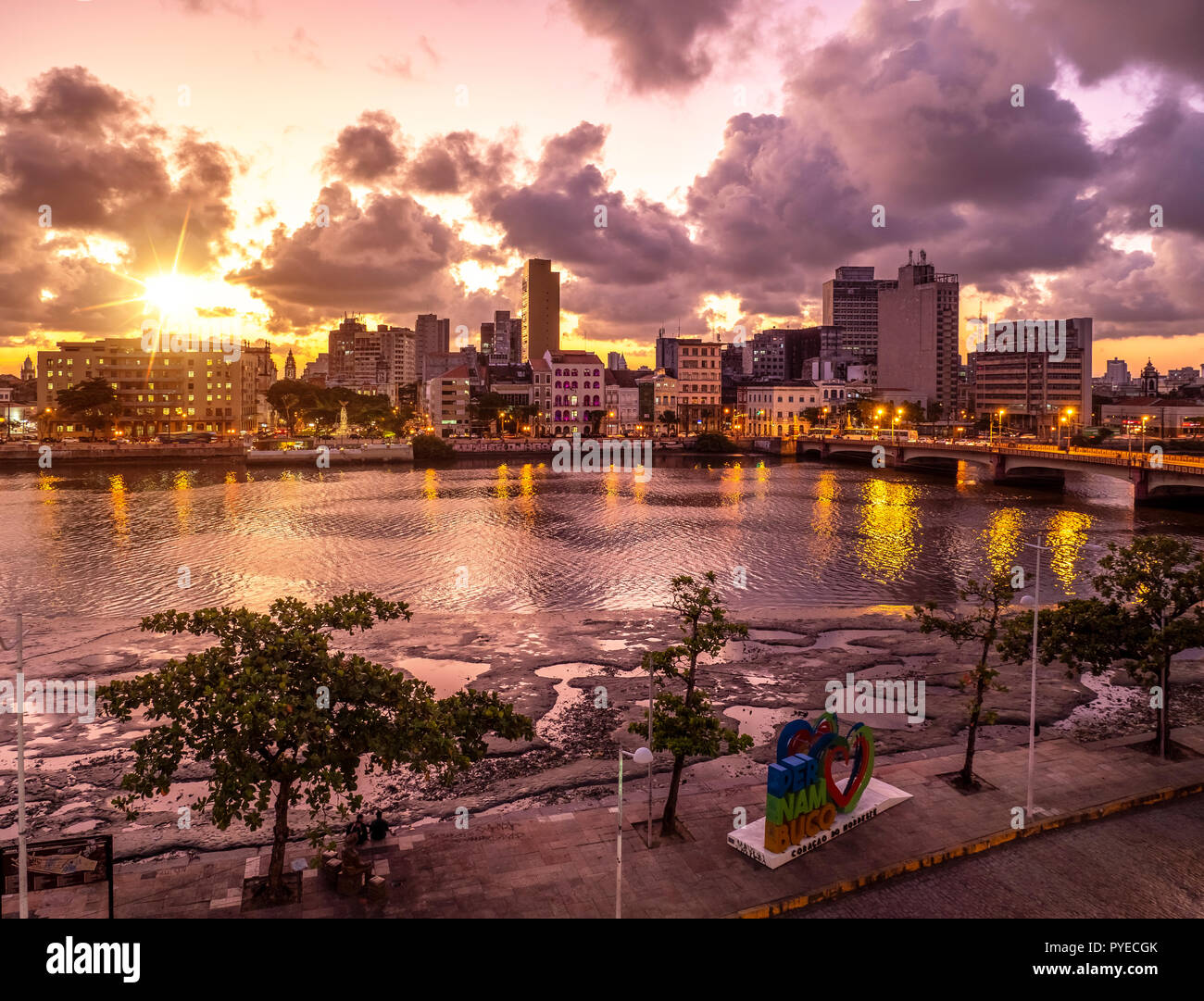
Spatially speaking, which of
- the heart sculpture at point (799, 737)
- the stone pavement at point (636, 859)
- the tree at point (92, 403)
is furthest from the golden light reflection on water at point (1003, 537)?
the tree at point (92, 403)

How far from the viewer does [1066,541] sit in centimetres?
6812

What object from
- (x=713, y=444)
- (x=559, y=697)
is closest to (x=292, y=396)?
(x=713, y=444)

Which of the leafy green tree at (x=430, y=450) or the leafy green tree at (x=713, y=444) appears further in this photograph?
the leafy green tree at (x=713, y=444)

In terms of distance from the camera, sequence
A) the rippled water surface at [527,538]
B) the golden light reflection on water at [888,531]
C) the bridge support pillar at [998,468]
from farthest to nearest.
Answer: the bridge support pillar at [998,468]
the golden light reflection on water at [888,531]
the rippled water surface at [527,538]

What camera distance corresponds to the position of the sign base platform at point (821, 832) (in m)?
17.1

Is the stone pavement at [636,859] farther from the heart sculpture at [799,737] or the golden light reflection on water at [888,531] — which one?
the golden light reflection on water at [888,531]

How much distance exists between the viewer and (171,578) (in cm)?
5244

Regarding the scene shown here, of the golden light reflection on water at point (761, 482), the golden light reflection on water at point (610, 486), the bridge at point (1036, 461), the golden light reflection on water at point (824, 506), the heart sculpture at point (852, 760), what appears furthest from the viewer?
the golden light reflection on water at point (761, 482)

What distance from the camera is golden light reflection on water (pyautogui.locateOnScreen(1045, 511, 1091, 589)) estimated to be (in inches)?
2112

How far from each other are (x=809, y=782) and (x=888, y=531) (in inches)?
2398

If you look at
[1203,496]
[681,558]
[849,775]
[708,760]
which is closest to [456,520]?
[681,558]

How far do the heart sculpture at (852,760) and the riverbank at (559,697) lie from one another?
4.39 meters
